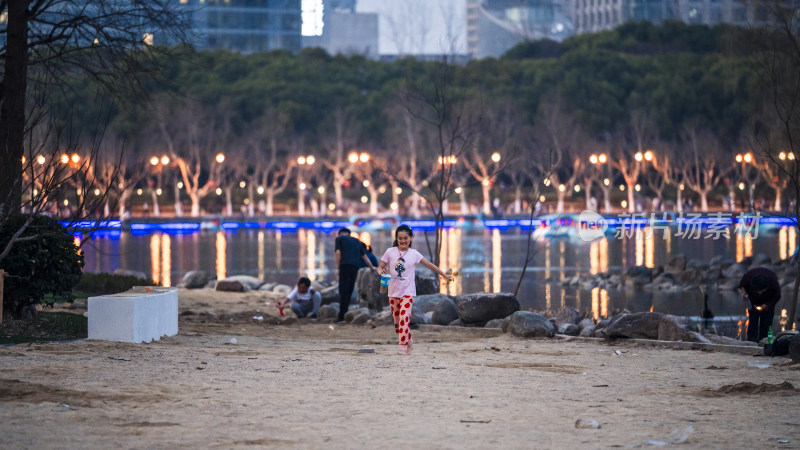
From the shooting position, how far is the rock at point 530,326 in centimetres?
1606

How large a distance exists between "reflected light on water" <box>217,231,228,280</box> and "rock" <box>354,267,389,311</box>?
10.2 meters

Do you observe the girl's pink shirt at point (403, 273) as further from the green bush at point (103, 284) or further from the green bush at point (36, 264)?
the green bush at point (103, 284)

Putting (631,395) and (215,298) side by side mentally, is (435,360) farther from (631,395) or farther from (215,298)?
(215,298)

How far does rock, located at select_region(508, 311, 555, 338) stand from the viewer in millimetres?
Answer: 16062

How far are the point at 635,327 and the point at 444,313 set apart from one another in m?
3.94

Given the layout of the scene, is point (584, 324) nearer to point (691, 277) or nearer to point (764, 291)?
point (764, 291)

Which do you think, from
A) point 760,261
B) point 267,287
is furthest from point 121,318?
point 760,261

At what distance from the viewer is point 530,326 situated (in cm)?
1608

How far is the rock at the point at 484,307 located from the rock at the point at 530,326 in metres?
1.55

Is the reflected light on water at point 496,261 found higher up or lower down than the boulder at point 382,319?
higher up

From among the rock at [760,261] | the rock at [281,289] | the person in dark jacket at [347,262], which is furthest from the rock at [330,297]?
the rock at [760,261]

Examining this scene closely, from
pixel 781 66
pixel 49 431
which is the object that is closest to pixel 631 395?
pixel 49 431

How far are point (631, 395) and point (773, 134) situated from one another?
31.0m

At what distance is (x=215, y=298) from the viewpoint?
24906mm
